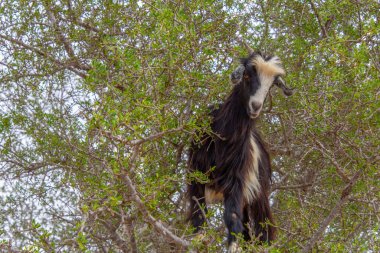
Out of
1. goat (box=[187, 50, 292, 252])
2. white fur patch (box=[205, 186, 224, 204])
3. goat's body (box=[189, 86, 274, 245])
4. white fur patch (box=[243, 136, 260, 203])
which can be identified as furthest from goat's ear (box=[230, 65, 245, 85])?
white fur patch (box=[205, 186, 224, 204])

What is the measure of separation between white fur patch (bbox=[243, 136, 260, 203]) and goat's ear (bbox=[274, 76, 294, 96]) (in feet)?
1.86

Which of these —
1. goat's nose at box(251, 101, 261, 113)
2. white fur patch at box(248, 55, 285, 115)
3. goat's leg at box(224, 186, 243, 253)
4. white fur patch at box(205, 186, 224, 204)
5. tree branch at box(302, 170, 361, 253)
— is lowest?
tree branch at box(302, 170, 361, 253)

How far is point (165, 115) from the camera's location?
165 inches

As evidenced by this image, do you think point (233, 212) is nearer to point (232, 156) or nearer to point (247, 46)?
point (232, 156)

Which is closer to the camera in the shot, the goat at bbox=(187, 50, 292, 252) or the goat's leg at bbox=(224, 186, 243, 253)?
the goat's leg at bbox=(224, 186, 243, 253)

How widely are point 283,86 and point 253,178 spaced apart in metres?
0.86

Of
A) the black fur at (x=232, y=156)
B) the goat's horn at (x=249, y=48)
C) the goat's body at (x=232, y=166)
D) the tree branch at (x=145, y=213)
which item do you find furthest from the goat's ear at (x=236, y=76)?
the tree branch at (x=145, y=213)

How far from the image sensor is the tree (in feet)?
13.1

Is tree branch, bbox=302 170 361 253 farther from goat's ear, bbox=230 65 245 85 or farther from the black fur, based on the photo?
goat's ear, bbox=230 65 245 85

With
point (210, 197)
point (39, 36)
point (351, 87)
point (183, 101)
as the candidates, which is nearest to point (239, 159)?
point (210, 197)

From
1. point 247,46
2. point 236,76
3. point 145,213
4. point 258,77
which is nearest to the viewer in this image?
point 145,213

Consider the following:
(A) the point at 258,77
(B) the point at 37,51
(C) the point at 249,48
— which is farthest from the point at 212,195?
(B) the point at 37,51

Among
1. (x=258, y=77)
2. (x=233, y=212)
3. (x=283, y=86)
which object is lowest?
(x=233, y=212)

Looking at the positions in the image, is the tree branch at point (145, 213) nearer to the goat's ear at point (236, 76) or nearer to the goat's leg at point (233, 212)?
the goat's leg at point (233, 212)
